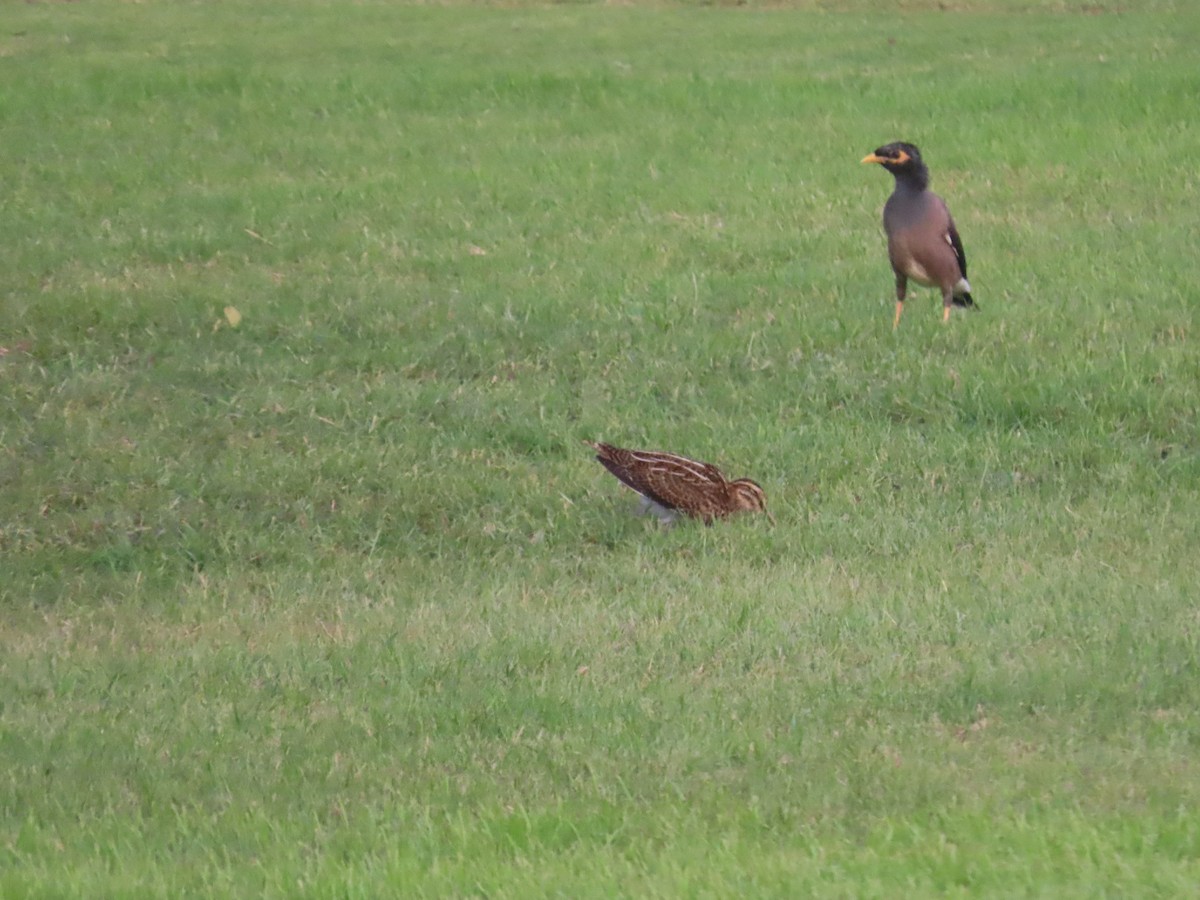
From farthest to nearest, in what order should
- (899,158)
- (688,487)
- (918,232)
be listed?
(899,158) < (918,232) < (688,487)

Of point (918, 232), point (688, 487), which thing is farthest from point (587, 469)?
point (918, 232)

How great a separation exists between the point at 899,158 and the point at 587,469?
3659mm

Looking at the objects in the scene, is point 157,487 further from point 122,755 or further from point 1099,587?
point 1099,587

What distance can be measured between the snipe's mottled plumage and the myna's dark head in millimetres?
3899

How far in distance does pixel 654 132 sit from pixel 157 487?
9.73m

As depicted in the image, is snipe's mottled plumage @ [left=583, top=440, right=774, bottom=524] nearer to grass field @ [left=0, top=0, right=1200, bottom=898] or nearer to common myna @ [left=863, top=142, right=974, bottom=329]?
grass field @ [left=0, top=0, right=1200, bottom=898]

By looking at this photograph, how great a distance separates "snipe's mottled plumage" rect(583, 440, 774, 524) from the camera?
977 centimetres

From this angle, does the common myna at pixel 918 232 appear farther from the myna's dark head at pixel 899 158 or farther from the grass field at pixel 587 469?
the grass field at pixel 587 469

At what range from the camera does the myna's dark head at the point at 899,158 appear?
1282 cm

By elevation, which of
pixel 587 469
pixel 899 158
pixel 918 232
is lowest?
pixel 587 469

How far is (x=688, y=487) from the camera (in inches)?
384

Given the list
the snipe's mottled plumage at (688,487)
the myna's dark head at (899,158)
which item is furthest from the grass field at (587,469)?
the myna's dark head at (899,158)

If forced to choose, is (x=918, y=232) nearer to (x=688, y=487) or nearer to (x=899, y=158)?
(x=899, y=158)

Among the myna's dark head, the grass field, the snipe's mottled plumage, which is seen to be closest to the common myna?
the myna's dark head
